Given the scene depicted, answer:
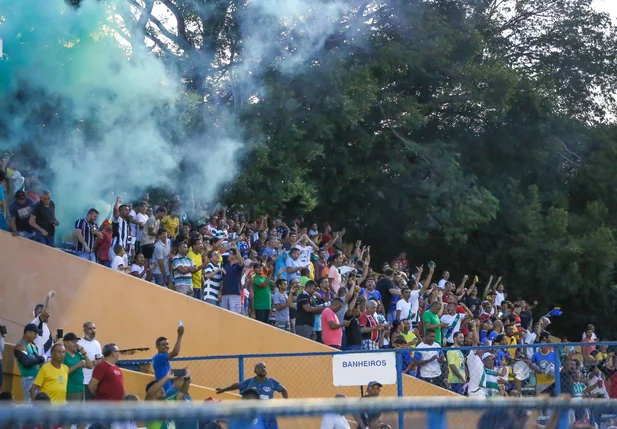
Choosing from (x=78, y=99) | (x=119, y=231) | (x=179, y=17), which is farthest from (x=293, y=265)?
(x=179, y=17)

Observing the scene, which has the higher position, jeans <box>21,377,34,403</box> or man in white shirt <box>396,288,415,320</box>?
man in white shirt <box>396,288,415,320</box>

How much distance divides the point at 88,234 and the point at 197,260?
5.62ft

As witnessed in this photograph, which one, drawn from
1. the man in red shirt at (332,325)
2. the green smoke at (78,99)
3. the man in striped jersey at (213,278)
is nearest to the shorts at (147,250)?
the man in striped jersey at (213,278)

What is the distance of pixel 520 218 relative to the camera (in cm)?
2752

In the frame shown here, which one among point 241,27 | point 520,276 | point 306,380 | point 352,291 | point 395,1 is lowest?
point 306,380

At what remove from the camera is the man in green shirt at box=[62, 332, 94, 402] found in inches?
412

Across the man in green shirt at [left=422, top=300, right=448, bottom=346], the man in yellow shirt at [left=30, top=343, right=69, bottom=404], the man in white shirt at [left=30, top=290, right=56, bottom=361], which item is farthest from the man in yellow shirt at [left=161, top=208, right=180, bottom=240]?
the man in yellow shirt at [left=30, top=343, right=69, bottom=404]

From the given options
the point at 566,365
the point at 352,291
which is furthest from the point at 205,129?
the point at 566,365

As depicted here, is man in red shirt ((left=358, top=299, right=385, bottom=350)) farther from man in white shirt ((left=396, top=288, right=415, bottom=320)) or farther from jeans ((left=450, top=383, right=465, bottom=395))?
jeans ((left=450, top=383, right=465, bottom=395))

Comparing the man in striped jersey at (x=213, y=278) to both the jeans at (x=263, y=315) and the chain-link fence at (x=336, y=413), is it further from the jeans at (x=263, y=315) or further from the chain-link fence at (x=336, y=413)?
the chain-link fence at (x=336, y=413)

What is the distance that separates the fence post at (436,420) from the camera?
368cm

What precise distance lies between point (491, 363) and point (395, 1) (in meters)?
13.7

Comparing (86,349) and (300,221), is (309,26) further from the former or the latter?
(86,349)

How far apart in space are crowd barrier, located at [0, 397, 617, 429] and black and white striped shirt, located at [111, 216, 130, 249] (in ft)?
34.5
